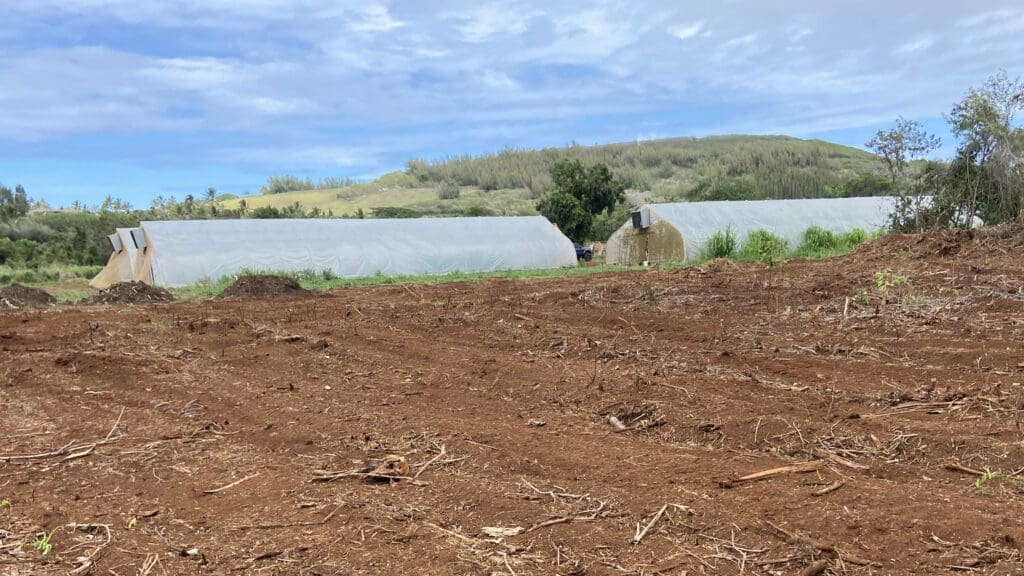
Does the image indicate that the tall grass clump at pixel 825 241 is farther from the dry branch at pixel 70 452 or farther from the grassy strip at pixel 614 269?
the dry branch at pixel 70 452

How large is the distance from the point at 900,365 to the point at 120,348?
30.9 ft

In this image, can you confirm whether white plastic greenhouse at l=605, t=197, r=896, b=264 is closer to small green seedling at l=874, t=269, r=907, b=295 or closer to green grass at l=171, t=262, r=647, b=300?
green grass at l=171, t=262, r=647, b=300

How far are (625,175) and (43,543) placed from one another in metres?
87.7

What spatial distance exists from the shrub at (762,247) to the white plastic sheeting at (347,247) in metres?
8.10

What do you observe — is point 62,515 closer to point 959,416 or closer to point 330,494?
point 330,494

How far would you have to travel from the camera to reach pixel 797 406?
512 cm

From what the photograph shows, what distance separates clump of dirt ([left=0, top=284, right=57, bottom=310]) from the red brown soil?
770cm

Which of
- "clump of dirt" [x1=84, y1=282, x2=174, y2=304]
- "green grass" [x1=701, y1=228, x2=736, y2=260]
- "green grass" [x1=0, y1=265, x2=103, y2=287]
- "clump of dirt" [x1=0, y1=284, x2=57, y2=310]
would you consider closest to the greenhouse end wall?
"green grass" [x1=701, y1=228, x2=736, y2=260]

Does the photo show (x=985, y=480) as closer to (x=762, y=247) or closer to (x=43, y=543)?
(x=43, y=543)

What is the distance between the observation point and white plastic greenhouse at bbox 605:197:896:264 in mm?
26125

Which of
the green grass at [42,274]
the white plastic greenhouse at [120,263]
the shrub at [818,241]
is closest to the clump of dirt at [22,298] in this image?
the white plastic greenhouse at [120,263]

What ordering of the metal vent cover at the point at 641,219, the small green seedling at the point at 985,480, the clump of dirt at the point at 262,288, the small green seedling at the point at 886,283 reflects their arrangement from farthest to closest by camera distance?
the metal vent cover at the point at 641,219 → the clump of dirt at the point at 262,288 → the small green seedling at the point at 886,283 → the small green seedling at the point at 985,480

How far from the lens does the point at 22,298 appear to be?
54.7 feet

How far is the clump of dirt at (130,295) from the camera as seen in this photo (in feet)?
55.2
